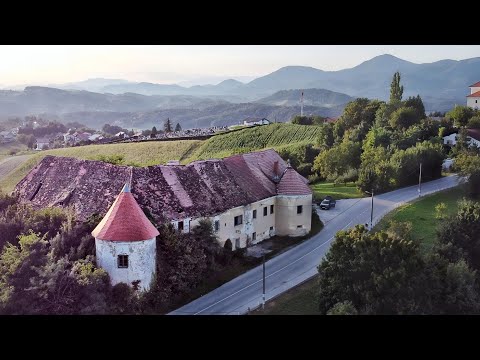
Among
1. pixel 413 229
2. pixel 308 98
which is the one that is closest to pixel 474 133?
pixel 308 98

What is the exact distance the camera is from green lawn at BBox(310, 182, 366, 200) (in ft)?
78.1

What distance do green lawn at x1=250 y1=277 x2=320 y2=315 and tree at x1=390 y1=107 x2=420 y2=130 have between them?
Answer: 20012 millimetres

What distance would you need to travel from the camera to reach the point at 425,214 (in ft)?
69.5

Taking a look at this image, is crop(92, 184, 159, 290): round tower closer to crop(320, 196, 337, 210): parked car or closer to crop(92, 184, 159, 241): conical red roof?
crop(92, 184, 159, 241): conical red roof

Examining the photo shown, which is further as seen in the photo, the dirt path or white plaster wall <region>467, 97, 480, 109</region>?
white plaster wall <region>467, 97, 480, 109</region>

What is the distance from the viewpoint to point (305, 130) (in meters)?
33.2

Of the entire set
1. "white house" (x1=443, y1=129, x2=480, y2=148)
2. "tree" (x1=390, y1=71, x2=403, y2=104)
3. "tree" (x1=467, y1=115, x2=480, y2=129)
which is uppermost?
"tree" (x1=390, y1=71, x2=403, y2=104)

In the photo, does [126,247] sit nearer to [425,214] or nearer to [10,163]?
[10,163]

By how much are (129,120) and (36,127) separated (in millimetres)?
3905

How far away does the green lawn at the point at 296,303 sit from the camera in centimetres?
1535

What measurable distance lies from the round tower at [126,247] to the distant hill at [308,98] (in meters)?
11.5

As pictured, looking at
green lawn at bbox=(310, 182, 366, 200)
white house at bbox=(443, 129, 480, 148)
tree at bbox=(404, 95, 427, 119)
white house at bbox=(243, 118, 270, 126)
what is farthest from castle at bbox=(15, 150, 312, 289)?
tree at bbox=(404, 95, 427, 119)
